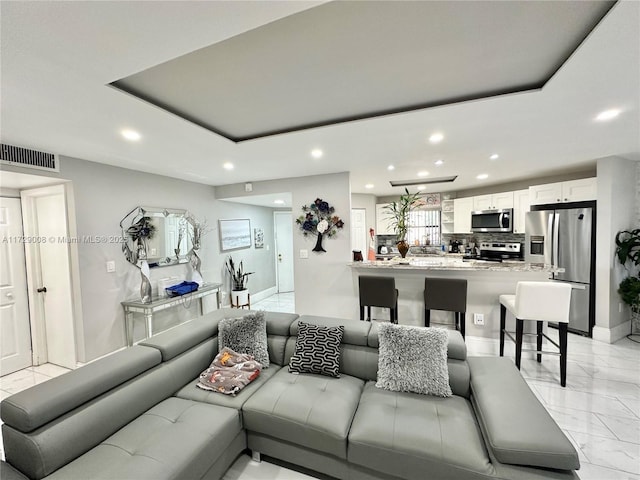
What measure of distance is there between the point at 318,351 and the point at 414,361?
737 millimetres

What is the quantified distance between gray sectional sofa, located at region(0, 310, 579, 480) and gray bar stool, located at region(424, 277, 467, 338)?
3.99ft

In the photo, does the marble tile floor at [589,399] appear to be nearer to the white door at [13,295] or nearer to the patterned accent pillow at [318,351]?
the white door at [13,295]

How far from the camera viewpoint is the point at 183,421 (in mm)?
1637

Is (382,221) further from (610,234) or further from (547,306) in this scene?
(547,306)

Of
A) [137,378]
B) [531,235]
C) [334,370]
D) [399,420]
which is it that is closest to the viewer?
[399,420]

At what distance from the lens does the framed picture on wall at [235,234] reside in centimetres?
511

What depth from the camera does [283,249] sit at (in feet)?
22.6

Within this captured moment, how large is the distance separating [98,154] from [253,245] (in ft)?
11.2

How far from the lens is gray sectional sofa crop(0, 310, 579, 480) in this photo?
1.30 metres

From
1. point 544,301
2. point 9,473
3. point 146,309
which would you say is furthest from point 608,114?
point 146,309

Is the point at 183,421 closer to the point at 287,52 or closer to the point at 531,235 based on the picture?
the point at 287,52

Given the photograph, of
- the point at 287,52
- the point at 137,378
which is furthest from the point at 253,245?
the point at 287,52

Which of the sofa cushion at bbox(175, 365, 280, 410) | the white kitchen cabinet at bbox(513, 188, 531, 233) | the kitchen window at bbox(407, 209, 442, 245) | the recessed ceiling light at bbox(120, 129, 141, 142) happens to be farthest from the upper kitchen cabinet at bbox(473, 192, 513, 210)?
the recessed ceiling light at bbox(120, 129, 141, 142)

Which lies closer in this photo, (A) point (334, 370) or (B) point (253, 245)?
(A) point (334, 370)
